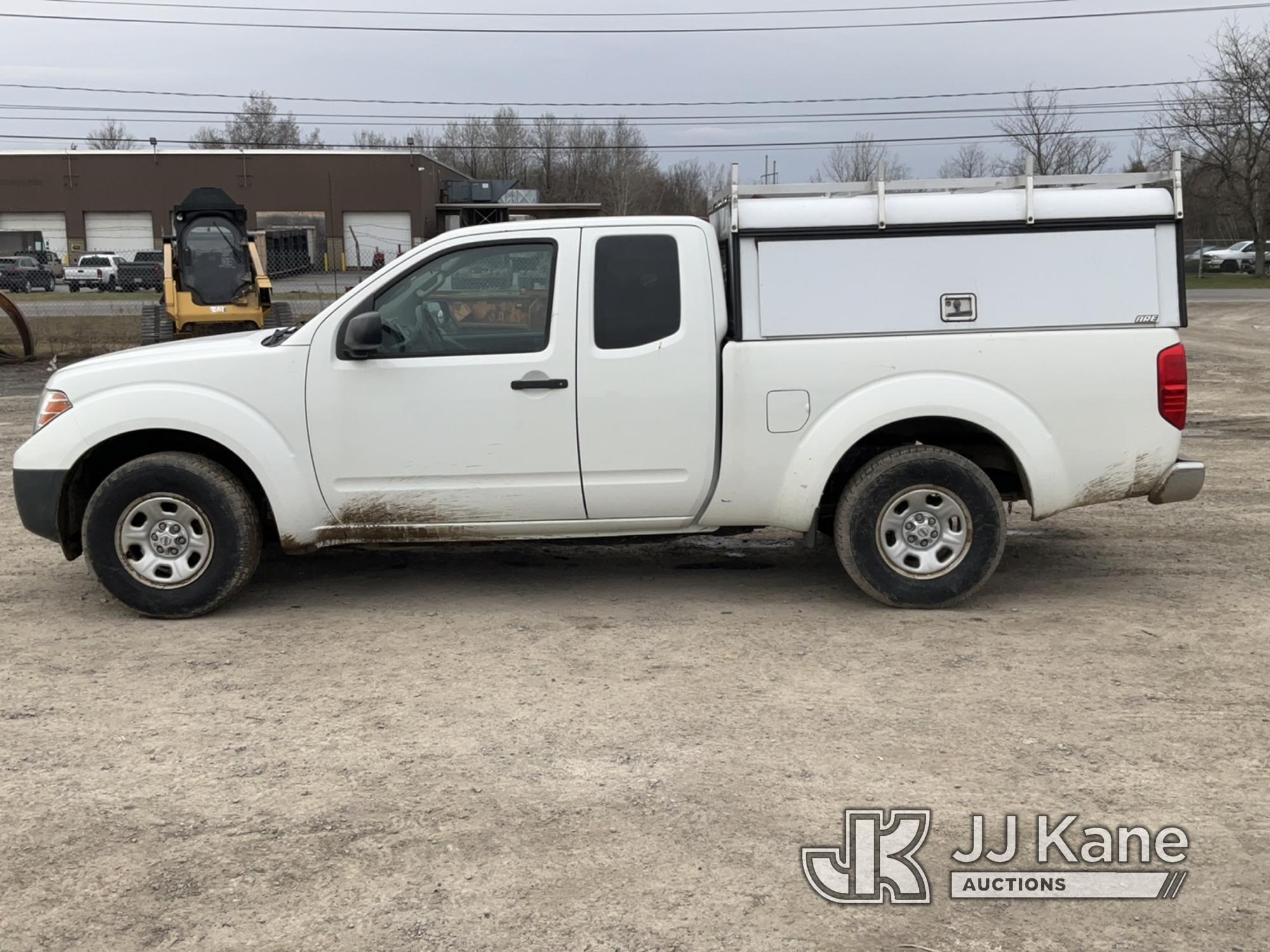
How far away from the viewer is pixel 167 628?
6602 mm

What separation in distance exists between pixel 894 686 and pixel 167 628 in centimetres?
358

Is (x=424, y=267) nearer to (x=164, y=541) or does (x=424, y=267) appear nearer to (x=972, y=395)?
(x=164, y=541)

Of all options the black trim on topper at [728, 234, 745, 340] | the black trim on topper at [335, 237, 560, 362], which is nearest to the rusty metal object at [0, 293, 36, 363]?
the black trim on topper at [335, 237, 560, 362]

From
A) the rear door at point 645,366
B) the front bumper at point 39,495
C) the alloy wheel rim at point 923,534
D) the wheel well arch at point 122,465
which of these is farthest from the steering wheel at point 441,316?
the alloy wheel rim at point 923,534

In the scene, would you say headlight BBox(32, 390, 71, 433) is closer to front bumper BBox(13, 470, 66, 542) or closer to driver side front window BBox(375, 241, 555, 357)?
front bumper BBox(13, 470, 66, 542)

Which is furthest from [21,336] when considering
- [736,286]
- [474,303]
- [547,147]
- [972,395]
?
[547,147]

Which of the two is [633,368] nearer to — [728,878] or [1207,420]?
[728,878]

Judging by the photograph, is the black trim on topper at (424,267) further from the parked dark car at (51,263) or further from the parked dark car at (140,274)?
the parked dark car at (51,263)

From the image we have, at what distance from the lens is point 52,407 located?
6660 mm

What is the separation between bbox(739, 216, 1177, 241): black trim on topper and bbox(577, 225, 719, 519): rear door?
44 centimetres

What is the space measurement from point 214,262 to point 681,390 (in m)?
17.0

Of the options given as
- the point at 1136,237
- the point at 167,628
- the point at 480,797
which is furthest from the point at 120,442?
the point at 1136,237

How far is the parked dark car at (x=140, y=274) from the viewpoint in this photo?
47406 millimetres

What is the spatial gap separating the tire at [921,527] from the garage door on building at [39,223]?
66.8 meters
